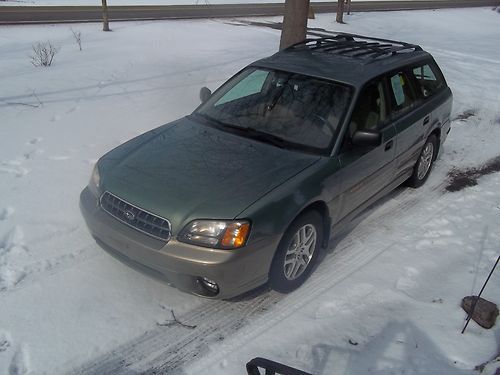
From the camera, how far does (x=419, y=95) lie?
5285 millimetres

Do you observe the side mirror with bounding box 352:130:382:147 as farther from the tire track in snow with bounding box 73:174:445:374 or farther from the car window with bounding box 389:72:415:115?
the tire track in snow with bounding box 73:174:445:374

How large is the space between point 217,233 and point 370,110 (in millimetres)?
2051

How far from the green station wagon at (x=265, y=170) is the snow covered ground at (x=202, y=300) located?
0.34 m

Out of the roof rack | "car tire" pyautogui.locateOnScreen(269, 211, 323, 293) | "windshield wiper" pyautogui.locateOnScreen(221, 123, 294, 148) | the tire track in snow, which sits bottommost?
the tire track in snow

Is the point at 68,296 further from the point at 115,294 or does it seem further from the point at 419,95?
the point at 419,95

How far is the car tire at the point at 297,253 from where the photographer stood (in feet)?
11.6

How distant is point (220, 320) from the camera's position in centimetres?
357

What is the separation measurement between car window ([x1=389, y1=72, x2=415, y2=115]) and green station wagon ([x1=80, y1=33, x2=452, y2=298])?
0.02 metres

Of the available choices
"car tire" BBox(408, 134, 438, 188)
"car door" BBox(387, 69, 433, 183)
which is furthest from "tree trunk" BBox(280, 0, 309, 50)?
"car door" BBox(387, 69, 433, 183)

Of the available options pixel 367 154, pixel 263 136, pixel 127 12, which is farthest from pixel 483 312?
pixel 127 12

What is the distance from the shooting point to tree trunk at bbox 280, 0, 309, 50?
27.0ft

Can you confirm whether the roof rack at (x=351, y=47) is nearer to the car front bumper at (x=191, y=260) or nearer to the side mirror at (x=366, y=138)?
the side mirror at (x=366, y=138)

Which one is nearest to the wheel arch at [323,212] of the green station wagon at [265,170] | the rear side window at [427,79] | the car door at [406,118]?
the green station wagon at [265,170]

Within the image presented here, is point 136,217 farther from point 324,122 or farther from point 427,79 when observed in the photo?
point 427,79
